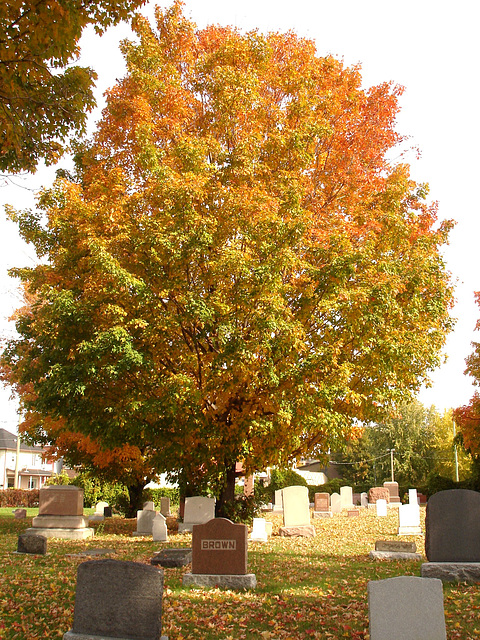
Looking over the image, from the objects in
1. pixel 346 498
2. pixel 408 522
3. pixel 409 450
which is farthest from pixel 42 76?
pixel 409 450

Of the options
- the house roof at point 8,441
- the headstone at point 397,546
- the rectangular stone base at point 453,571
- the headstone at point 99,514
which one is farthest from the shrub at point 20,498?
the rectangular stone base at point 453,571

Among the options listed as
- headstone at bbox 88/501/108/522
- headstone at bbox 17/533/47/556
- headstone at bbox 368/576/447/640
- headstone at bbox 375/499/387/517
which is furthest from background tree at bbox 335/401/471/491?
headstone at bbox 368/576/447/640

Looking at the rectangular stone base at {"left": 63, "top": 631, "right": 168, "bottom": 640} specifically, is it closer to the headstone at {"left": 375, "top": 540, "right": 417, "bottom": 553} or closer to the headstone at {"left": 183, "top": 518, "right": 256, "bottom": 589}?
the headstone at {"left": 183, "top": 518, "right": 256, "bottom": 589}

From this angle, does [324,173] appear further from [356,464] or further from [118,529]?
[356,464]

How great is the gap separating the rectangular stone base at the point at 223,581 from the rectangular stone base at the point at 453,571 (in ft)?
9.63

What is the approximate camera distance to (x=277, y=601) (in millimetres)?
8711

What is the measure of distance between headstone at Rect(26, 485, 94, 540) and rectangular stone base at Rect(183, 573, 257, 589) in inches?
366

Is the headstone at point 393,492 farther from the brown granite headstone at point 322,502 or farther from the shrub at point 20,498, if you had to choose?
the shrub at point 20,498

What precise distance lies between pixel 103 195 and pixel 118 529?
40.8ft

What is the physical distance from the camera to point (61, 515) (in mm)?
18453

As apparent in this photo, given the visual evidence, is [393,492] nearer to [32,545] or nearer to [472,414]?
[472,414]

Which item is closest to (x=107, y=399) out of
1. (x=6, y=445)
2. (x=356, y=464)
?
(x=356, y=464)

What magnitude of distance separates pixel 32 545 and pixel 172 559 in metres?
3.64

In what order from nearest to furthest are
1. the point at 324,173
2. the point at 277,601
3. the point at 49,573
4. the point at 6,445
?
the point at 277,601, the point at 49,573, the point at 324,173, the point at 6,445
